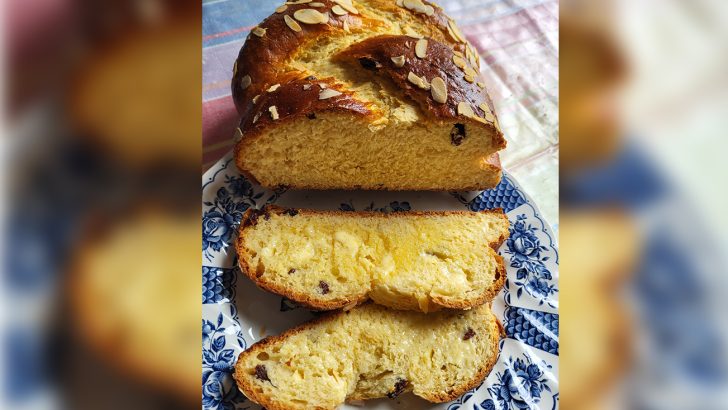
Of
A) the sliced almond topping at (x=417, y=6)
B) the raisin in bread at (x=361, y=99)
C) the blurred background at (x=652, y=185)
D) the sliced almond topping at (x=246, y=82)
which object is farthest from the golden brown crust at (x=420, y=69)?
the blurred background at (x=652, y=185)

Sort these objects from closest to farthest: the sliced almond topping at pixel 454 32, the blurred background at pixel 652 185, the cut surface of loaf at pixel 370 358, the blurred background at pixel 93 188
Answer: the blurred background at pixel 93 188 → the blurred background at pixel 652 185 → the cut surface of loaf at pixel 370 358 → the sliced almond topping at pixel 454 32

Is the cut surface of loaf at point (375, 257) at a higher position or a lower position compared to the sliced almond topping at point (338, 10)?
lower

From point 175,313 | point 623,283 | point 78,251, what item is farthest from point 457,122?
point 78,251

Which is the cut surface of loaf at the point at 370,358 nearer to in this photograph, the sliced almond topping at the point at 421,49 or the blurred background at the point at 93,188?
the sliced almond topping at the point at 421,49

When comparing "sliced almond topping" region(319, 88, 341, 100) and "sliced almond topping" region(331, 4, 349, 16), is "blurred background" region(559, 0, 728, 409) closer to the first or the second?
"sliced almond topping" region(319, 88, 341, 100)

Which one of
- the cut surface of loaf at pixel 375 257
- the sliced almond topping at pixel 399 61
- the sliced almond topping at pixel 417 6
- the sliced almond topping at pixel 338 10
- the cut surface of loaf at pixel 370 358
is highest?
the sliced almond topping at pixel 338 10

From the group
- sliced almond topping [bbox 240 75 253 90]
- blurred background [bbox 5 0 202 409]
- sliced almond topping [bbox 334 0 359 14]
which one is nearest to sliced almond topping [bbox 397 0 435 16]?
sliced almond topping [bbox 334 0 359 14]

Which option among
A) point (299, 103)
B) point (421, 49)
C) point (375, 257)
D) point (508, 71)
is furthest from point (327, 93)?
point (508, 71)
